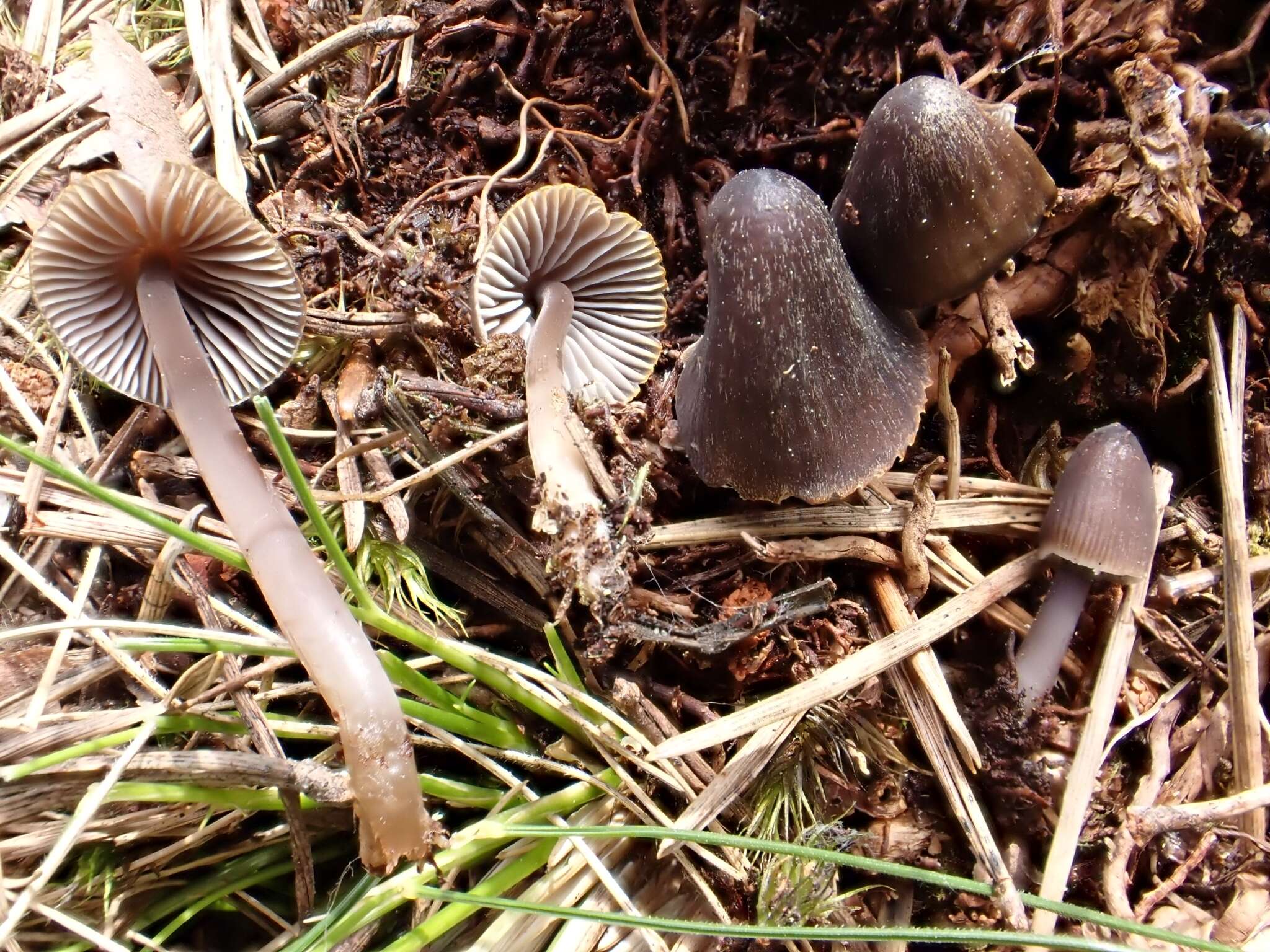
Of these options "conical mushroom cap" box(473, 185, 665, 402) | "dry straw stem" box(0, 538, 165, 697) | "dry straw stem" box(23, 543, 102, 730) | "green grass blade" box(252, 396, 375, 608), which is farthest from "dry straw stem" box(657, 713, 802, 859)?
"dry straw stem" box(23, 543, 102, 730)

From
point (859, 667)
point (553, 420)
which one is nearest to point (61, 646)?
point (553, 420)

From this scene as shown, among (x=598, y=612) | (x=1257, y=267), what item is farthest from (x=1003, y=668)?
(x=1257, y=267)

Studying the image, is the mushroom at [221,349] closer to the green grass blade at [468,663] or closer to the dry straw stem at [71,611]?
the green grass blade at [468,663]

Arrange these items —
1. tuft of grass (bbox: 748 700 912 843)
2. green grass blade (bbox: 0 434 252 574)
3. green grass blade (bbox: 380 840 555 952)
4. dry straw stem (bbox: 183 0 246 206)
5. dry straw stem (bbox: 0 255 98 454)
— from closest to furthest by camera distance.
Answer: green grass blade (bbox: 0 434 252 574) < green grass blade (bbox: 380 840 555 952) < tuft of grass (bbox: 748 700 912 843) < dry straw stem (bbox: 0 255 98 454) < dry straw stem (bbox: 183 0 246 206)

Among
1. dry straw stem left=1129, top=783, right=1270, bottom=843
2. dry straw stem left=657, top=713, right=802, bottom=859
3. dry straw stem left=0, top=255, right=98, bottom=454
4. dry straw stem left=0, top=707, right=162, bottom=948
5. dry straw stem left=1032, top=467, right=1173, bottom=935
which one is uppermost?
dry straw stem left=0, top=255, right=98, bottom=454

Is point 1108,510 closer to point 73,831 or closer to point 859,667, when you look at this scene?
point 859,667

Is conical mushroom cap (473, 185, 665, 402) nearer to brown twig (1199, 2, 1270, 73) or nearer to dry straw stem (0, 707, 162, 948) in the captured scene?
dry straw stem (0, 707, 162, 948)
